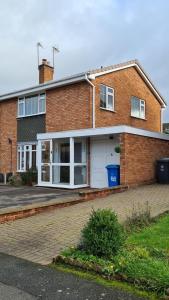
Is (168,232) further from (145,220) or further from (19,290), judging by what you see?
(19,290)

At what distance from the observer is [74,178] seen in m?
17.0

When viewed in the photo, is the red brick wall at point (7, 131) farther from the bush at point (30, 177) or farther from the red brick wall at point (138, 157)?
the red brick wall at point (138, 157)

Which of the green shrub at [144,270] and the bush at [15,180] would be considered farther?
the bush at [15,180]

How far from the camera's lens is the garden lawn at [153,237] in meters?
6.27

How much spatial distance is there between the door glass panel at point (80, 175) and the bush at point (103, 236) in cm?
1113

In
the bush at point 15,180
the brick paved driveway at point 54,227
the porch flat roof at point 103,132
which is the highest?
the porch flat roof at point 103,132

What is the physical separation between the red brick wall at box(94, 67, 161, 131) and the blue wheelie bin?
356cm

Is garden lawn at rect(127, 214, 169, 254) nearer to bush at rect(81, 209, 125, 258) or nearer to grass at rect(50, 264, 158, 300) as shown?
bush at rect(81, 209, 125, 258)

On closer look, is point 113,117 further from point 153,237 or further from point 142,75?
point 153,237

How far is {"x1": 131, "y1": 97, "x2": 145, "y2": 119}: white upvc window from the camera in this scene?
2215cm

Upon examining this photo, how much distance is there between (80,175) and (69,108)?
378cm

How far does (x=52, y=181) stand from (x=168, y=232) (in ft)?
36.9

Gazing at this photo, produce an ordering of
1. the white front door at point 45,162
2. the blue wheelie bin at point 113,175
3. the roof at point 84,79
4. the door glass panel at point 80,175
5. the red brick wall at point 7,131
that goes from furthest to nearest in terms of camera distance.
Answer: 1. the red brick wall at point 7,131
2. the white front door at point 45,162
3. the roof at point 84,79
4. the door glass panel at point 80,175
5. the blue wheelie bin at point 113,175


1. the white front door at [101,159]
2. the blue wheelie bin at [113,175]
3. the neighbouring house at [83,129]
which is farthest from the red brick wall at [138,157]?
the white front door at [101,159]
